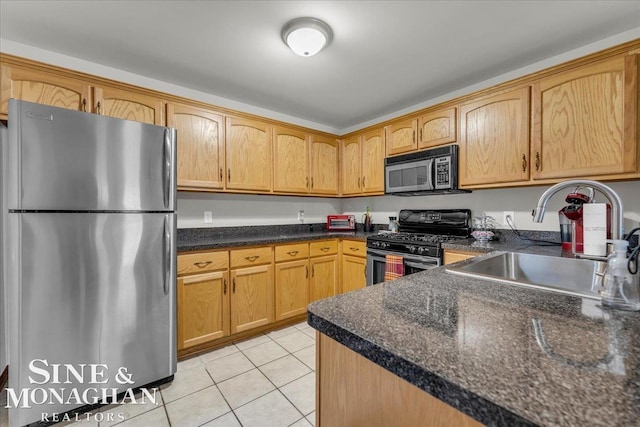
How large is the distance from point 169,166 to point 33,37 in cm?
126

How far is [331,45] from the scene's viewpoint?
192 cm

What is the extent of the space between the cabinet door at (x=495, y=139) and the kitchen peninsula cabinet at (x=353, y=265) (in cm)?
117

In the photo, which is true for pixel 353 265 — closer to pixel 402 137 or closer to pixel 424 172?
pixel 424 172

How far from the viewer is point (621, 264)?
678 mm

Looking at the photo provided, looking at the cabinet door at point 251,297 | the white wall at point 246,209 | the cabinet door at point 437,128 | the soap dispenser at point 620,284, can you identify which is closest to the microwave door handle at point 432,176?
the cabinet door at point 437,128

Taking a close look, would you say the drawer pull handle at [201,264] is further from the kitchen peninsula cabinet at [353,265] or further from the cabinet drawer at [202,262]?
the kitchen peninsula cabinet at [353,265]

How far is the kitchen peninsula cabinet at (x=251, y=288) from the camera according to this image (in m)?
2.39

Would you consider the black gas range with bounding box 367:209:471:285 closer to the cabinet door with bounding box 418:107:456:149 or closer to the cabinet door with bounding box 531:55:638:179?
the cabinet door with bounding box 418:107:456:149

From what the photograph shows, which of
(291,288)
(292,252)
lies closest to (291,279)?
(291,288)

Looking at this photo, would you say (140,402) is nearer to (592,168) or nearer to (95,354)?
(95,354)

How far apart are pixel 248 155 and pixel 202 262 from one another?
43.4 inches

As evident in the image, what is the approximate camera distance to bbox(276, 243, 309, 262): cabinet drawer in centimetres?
266

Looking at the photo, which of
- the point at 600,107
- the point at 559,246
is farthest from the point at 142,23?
the point at 559,246

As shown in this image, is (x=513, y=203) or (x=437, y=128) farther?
(x=437, y=128)
